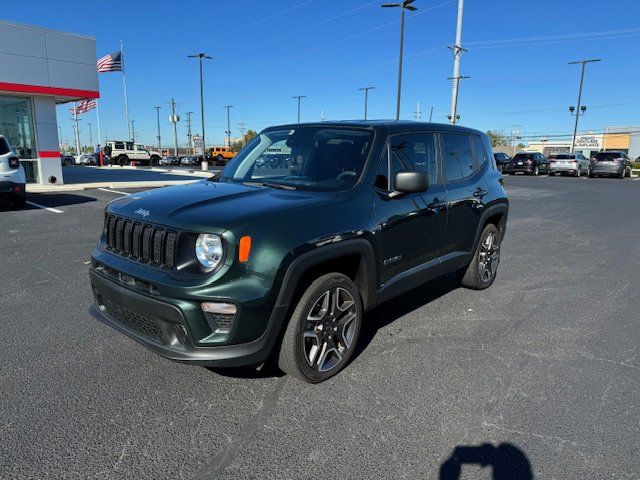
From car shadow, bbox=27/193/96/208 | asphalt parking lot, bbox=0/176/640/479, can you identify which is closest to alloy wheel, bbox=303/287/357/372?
asphalt parking lot, bbox=0/176/640/479

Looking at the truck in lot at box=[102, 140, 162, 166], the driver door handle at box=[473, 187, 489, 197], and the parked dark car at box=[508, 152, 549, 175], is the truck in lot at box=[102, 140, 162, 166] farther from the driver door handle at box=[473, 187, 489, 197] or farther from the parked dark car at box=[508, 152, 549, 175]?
the driver door handle at box=[473, 187, 489, 197]

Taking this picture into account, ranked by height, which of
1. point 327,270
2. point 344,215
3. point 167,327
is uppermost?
point 344,215

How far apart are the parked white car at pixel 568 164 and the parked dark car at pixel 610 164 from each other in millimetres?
1057

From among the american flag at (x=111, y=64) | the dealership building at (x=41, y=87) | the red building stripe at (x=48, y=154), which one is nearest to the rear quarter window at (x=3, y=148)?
the dealership building at (x=41, y=87)

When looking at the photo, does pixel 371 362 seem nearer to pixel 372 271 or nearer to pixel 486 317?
pixel 372 271

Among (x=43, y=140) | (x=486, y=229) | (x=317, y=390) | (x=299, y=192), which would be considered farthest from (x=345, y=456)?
(x=43, y=140)

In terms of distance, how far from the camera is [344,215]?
3.23m

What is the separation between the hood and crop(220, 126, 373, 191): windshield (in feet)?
0.88

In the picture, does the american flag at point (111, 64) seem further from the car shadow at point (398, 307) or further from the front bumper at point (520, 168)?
the car shadow at point (398, 307)

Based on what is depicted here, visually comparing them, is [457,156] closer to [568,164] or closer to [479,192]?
[479,192]

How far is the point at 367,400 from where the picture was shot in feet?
9.96

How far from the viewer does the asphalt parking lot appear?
2447 mm

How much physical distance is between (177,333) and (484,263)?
12.4 ft

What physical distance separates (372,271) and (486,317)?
1755mm
